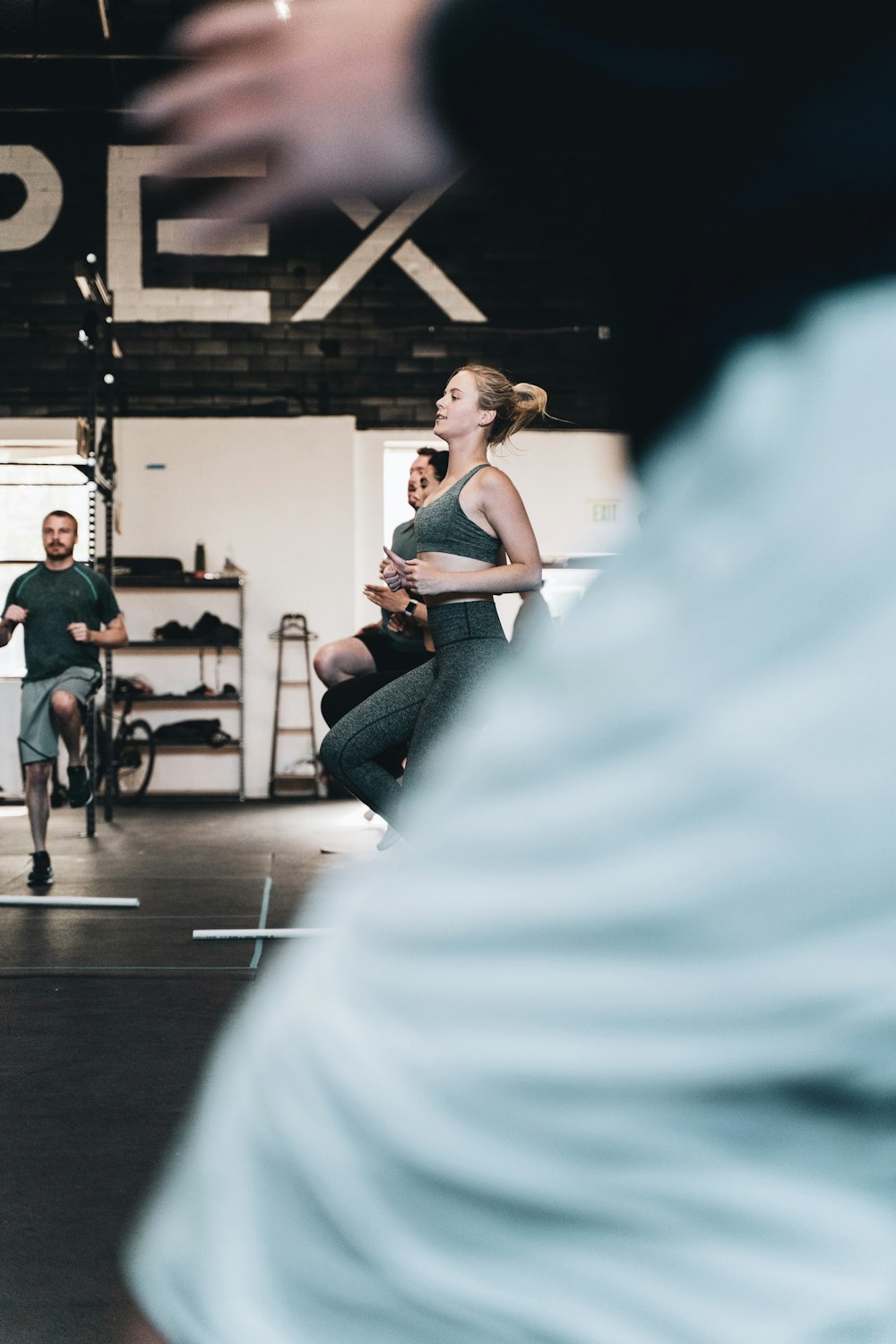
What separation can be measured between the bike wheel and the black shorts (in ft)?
15.4

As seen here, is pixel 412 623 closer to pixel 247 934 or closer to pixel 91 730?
pixel 247 934

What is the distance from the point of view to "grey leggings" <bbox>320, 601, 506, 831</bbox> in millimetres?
2816

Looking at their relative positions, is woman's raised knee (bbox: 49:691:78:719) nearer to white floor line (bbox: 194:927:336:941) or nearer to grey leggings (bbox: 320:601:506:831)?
white floor line (bbox: 194:927:336:941)

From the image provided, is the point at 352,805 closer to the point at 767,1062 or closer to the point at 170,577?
the point at 170,577

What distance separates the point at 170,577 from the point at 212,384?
182 centimetres

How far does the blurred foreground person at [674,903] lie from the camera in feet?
2.26

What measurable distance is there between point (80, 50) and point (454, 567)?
343 inches

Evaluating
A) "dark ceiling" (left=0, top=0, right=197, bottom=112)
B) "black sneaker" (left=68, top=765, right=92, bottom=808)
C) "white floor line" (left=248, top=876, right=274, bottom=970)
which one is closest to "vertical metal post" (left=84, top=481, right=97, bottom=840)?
"black sneaker" (left=68, top=765, right=92, bottom=808)

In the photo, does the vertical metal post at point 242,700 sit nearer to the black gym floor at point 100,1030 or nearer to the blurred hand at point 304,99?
the black gym floor at point 100,1030

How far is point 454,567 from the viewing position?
2928 mm

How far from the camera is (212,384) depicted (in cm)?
1027

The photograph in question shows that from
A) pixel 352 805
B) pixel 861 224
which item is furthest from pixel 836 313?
pixel 352 805

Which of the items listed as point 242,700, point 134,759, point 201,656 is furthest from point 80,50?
point 134,759

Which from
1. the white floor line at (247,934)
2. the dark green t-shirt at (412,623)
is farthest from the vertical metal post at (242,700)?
the white floor line at (247,934)
